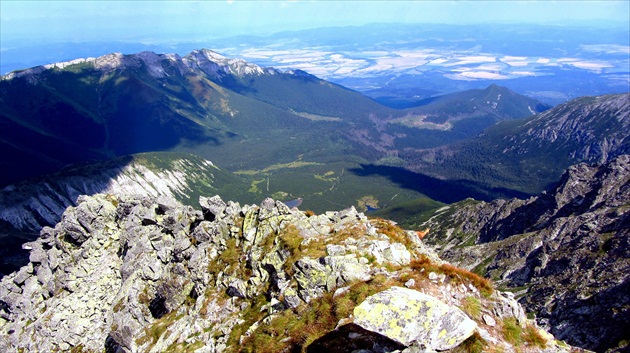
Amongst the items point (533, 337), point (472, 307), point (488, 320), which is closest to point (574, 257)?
point (533, 337)

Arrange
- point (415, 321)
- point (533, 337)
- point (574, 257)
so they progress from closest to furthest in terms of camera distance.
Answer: point (415, 321) < point (533, 337) < point (574, 257)

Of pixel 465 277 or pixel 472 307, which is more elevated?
pixel 465 277

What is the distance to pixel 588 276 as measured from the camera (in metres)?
89.8

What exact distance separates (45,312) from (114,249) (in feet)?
36.7

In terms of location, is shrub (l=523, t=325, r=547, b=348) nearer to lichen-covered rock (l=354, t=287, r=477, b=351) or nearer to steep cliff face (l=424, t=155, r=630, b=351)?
lichen-covered rock (l=354, t=287, r=477, b=351)

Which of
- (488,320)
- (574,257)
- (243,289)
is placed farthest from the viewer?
(574,257)

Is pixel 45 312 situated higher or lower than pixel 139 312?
lower

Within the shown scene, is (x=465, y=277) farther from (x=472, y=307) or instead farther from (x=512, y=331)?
(x=512, y=331)

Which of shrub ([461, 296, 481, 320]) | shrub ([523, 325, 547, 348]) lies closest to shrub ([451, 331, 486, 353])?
shrub ([461, 296, 481, 320])

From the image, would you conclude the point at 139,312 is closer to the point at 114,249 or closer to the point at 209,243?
the point at 209,243

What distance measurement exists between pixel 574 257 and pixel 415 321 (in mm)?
113540

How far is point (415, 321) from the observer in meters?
21.2

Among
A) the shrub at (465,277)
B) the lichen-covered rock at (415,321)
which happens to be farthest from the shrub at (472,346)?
the shrub at (465,277)

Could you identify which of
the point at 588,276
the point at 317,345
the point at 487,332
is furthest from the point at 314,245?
the point at 588,276
